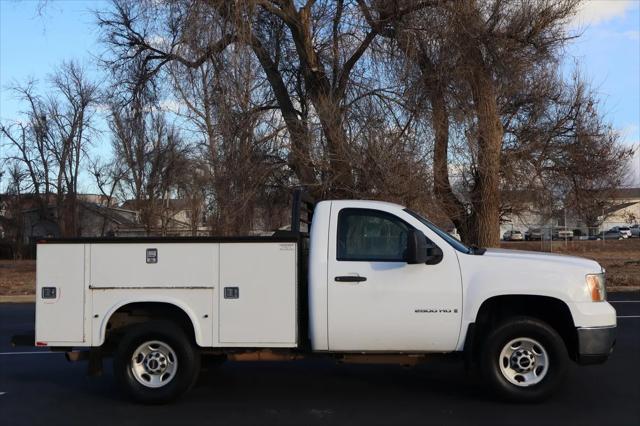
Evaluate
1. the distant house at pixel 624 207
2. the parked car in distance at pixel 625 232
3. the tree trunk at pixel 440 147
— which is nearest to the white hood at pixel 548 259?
the tree trunk at pixel 440 147

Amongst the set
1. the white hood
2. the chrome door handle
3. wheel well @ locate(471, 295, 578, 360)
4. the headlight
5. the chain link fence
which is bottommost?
wheel well @ locate(471, 295, 578, 360)

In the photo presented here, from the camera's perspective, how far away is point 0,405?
684 cm

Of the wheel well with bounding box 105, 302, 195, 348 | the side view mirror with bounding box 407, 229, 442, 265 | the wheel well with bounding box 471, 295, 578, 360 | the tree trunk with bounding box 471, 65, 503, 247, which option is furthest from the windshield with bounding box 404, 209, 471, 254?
the tree trunk with bounding box 471, 65, 503, 247

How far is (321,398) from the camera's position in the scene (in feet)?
22.8

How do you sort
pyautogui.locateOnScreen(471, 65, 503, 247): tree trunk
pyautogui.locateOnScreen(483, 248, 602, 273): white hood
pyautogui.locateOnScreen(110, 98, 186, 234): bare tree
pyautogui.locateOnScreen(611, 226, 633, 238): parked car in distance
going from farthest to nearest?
pyautogui.locateOnScreen(611, 226, 633, 238): parked car in distance
pyautogui.locateOnScreen(110, 98, 186, 234): bare tree
pyautogui.locateOnScreen(471, 65, 503, 247): tree trunk
pyautogui.locateOnScreen(483, 248, 602, 273): white hood

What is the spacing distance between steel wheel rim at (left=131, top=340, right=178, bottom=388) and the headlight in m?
4.30

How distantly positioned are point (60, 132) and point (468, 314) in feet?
165

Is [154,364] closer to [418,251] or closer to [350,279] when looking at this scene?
[350,279]

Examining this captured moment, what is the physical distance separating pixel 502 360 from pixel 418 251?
141 cm

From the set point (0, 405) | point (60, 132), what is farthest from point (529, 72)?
point (60, 132)

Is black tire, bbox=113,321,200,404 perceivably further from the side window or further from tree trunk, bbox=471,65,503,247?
tree trunk, bbox=471,65,503,247

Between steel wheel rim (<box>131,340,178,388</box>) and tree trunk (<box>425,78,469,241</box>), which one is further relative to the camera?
tree trunk (<box>425,78,469,241</box>)

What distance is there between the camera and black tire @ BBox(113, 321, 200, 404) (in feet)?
21.7

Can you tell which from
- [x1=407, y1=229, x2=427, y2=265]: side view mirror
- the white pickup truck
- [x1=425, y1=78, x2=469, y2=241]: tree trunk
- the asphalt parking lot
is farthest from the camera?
[x1=425, y1=78, x2=469, y2=241]: tree trunk
